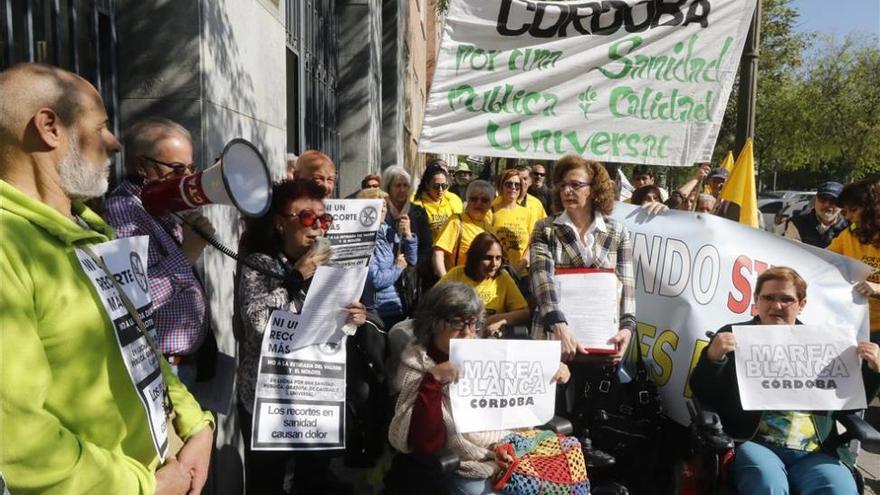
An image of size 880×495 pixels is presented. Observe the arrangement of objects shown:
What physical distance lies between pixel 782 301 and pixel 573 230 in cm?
108

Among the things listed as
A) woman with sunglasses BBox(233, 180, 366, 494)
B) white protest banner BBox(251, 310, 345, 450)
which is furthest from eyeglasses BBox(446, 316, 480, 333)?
white protest banner BBox(251, 310, 345, 450)

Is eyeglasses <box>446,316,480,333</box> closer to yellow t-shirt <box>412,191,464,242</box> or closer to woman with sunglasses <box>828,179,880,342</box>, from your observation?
yellow t-shirt <box>412,191,464,242</box>

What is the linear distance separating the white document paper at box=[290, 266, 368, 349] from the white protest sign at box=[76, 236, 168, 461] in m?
1.07

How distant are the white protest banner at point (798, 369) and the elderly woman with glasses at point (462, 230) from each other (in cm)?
260

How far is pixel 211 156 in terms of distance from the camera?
375 cm

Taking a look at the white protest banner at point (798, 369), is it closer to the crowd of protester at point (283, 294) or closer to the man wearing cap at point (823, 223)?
the crowd of protester at point (283, 294)

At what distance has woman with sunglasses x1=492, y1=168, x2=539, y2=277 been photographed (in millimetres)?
5930

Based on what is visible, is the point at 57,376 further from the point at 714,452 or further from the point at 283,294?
the point at 714,452

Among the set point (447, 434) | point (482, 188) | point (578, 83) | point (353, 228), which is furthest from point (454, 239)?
point (447, 434)

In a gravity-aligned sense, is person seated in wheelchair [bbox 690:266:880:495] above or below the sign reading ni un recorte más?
below

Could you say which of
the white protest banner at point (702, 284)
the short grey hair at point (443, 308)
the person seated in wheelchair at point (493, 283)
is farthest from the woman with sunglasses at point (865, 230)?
the short grey hair at point (443, 308)

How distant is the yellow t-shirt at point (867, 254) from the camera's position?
189 inches

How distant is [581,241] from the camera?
3.88m

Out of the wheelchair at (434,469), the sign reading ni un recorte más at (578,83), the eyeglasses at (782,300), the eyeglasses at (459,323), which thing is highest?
the sign reading ni un recorte más at (578,83)
